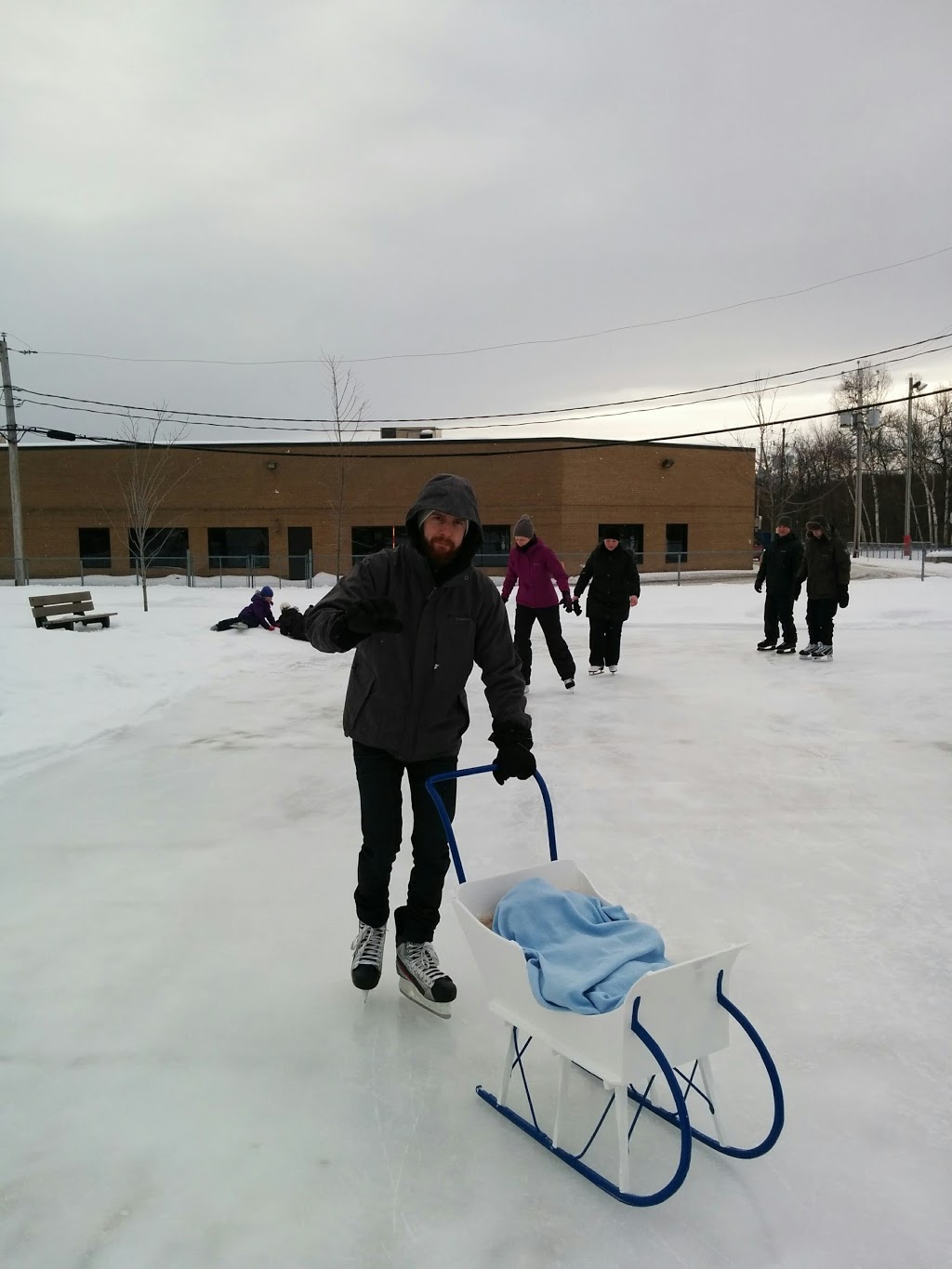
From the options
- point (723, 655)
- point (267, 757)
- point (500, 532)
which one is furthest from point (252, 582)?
point (267, 757)

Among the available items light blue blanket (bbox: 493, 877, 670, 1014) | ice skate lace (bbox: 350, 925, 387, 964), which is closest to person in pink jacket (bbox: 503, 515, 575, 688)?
ice skate lace (bbox: 350, 925, 387, 964)

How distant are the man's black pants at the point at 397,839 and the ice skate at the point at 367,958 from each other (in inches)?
1.7

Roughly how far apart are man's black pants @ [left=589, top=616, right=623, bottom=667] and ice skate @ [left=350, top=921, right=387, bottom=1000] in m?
7.55

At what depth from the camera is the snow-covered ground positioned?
212 centimetres

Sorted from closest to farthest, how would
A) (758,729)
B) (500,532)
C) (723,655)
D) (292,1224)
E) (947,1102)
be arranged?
(292,1224), (947,1102), (758,729), (723,655), (500,532)

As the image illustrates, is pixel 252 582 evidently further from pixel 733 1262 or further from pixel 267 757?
pixel 733 1262

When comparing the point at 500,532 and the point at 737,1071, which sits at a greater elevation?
the point at 500,532

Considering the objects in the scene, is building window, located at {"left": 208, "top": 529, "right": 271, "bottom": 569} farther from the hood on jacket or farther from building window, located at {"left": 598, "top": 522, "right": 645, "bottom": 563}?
the hood on jacket

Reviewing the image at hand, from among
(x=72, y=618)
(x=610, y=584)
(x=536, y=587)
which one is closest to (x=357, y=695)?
(x=536, y=587)

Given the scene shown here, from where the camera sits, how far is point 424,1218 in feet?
6.98

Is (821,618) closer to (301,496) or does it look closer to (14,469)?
(14,469)

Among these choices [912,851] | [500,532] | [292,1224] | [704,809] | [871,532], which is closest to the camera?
[292,1224]

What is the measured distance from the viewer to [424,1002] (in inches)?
122

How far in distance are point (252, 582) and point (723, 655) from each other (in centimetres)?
1997
